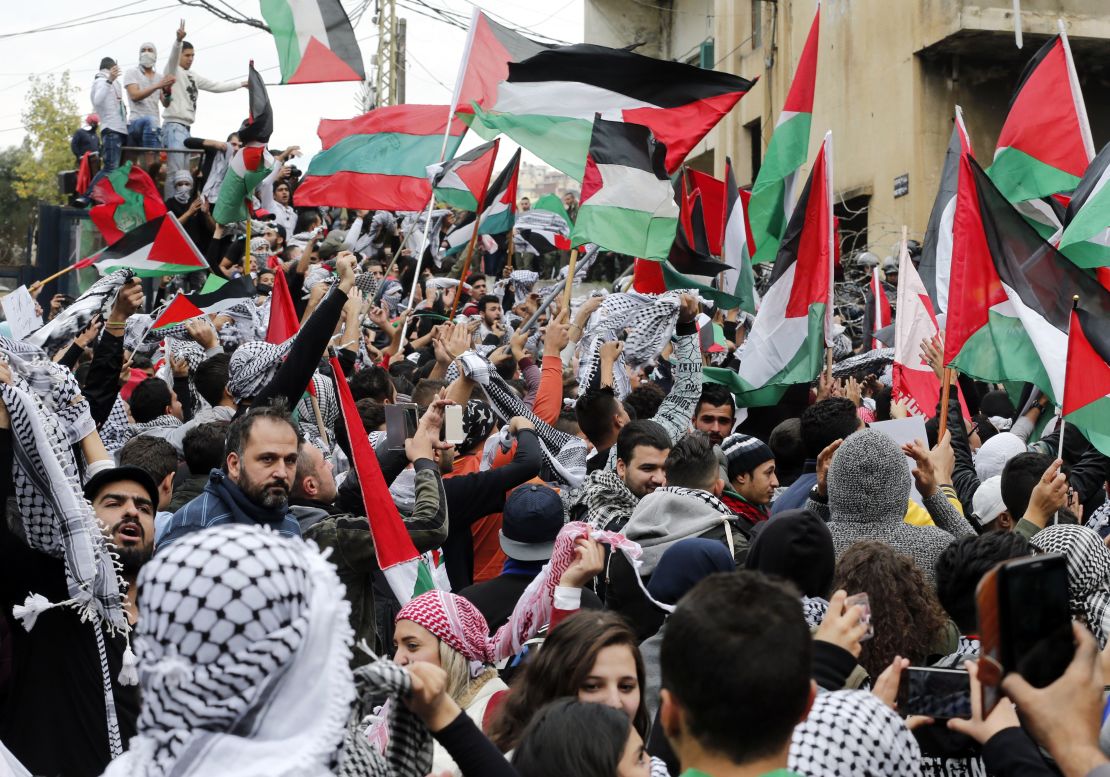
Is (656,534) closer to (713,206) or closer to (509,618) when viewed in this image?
(509,618)

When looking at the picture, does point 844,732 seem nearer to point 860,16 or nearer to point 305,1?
point 305,1

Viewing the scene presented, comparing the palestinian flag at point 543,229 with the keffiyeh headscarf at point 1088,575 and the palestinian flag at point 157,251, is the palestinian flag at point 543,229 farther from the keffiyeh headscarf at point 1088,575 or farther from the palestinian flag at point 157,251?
the keffiyeh headscarf at point 1088,575

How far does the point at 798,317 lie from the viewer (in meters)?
8.12

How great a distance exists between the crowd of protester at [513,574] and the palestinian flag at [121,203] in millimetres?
2971

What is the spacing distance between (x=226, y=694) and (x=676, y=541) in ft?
8.39

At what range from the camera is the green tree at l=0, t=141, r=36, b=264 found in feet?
89.9

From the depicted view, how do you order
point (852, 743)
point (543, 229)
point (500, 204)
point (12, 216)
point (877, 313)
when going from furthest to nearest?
point (12, 216) < point (543, 229) < point (500, 204) < point (877, 313) < point (852, 743)

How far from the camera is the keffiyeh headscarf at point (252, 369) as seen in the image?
257 inches

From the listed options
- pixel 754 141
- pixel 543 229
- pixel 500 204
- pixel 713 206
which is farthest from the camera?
pixel 754 141

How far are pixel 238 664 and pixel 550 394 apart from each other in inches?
189

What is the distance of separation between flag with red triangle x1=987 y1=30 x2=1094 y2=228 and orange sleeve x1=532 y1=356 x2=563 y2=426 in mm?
3340

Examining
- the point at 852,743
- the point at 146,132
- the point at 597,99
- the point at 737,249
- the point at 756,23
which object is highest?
the point at 756,23

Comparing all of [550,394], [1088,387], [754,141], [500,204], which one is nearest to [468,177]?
[500,204]

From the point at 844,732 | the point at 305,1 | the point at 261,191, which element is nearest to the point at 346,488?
the point at 844,732
